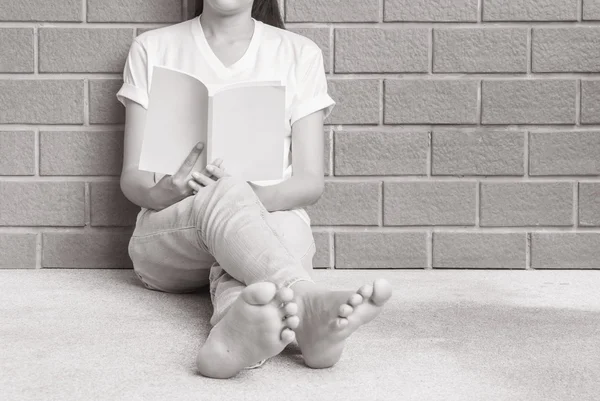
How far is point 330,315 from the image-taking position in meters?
1.30

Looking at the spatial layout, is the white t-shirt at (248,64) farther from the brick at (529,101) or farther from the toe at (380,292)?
the toe at (380,292)

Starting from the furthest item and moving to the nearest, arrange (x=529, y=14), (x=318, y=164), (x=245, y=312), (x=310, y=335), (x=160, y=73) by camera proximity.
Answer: (x=529, y=14), (x=318, y=164), (x=160, y=73), (x=310, y=335), (x=245, y=312)

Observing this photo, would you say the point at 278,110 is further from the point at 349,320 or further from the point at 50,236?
the point at 50,236

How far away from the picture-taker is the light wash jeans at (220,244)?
146 centimetres

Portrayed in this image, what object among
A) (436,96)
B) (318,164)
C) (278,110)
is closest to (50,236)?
(318,164)

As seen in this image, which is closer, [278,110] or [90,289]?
[278,110]

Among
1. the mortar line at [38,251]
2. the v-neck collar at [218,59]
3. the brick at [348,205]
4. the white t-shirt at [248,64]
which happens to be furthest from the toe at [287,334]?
the mortar line at [38,251]

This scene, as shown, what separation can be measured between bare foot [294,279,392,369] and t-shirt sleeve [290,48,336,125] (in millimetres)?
795

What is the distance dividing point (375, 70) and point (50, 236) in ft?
3.56

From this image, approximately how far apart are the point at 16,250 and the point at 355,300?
4.85ft

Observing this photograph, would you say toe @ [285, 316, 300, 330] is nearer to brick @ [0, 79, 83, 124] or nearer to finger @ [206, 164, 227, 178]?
finger @ [206, 164, 227, 178]

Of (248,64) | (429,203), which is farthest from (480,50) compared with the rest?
(248,64)

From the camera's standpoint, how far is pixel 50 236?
2410mm

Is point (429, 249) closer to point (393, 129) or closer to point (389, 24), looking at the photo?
point (393, 129)
